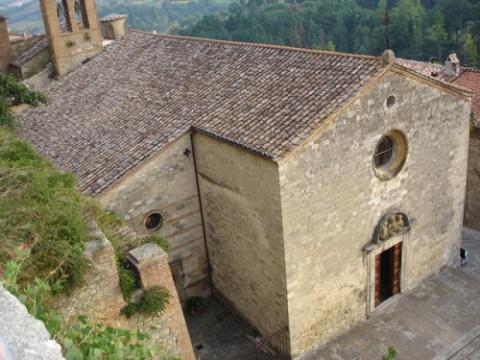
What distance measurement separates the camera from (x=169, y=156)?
529 inches

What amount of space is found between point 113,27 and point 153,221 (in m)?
12.3

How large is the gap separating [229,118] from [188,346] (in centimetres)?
592

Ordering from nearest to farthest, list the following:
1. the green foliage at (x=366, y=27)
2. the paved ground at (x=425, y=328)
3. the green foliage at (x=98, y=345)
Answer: the green foliage at (x=98, y=345) < the paved ground at (x=425, y=328) < the green foliage at (x=366, y=27)

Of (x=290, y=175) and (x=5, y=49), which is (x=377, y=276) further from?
(x=5, y=49)

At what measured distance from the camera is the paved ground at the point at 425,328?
12.7m

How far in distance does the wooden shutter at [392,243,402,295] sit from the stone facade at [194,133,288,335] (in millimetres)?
3840

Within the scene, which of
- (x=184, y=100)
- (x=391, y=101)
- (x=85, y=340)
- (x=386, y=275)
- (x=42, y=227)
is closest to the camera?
(x=85, y=340)

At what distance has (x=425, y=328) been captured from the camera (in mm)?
13344

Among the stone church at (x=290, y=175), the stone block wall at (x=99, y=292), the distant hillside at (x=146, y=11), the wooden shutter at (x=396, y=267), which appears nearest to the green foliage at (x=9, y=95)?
the stone church at (x=290, y=175)

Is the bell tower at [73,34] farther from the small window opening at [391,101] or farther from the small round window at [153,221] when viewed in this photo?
the small window opening at [391,101]

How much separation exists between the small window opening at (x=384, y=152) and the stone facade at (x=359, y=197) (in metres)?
0.45

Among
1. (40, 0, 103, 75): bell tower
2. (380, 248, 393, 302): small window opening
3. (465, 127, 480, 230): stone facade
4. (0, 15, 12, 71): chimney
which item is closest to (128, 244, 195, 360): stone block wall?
(380, 248, 393, 302): small window opening

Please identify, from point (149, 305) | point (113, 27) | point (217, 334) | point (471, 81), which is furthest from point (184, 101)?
point (471, 81)

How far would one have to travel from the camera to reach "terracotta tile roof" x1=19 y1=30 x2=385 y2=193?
11.7m
